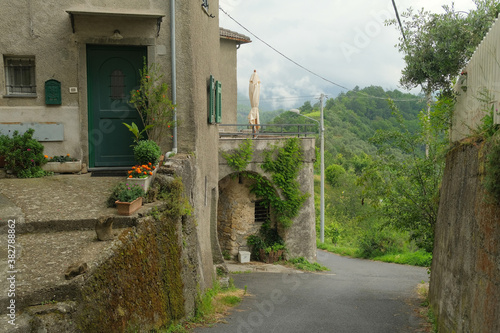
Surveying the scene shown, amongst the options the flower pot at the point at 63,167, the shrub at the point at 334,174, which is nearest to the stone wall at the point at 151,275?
the flower pot at the point at 63,167

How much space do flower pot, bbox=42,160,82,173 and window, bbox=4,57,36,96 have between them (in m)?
1.67

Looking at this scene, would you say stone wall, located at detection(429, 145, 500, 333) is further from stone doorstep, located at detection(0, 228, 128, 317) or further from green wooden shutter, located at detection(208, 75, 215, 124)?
green wooden shutter, located at detection(208, 75, 215, 124)

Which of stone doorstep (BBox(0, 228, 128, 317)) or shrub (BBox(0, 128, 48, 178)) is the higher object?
shrub (BBox(0, 128, 48, 178))

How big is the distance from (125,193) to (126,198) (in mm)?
104

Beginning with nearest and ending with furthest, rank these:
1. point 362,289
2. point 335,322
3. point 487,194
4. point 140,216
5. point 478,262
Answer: point 487,194 → point 478,262 → point 140,216 → point 335,322 → point 362,289

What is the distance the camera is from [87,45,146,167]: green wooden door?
36.8 ft

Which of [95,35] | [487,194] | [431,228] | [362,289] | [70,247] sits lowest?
[362,289]

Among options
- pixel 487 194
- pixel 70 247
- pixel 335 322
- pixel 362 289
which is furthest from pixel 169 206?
pixel 362 289

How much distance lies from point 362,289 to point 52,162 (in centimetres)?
967

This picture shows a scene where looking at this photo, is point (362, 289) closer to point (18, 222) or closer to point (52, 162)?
point (52, 162)

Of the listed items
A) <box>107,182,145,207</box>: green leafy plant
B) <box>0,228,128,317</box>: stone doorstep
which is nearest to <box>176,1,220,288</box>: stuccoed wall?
<box>107,182,145,207</box>: green leafy plant

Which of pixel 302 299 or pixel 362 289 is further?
pixel 362 289

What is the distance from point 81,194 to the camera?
8922mm

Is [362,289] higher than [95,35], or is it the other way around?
[95,35]
